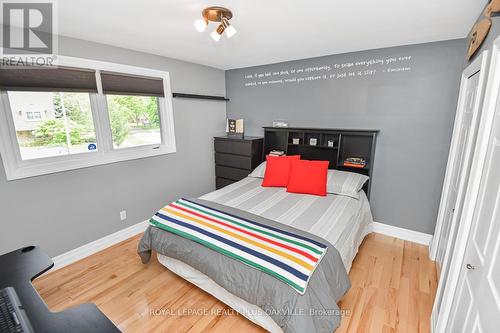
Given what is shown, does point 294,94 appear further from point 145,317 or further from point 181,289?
point 145,317

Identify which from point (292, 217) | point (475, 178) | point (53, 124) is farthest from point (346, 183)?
point (53, 124)

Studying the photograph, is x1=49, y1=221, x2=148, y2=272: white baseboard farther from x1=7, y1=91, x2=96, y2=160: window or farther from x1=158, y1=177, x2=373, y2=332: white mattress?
x1=7, y1=91, x2=96, y2=160: window

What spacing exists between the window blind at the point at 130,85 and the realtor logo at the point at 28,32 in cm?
49

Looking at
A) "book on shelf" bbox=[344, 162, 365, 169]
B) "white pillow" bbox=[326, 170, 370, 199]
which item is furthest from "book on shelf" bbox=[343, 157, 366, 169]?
"white pillow" bbox=[326, 170, 370, 199]

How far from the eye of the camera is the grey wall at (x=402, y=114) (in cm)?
239

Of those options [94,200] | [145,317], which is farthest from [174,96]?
[145,317]

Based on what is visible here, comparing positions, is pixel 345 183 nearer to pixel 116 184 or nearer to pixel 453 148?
pixel 453 148

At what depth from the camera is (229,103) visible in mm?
4020

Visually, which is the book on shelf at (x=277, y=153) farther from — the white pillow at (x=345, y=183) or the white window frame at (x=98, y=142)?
the white window frame at (x=98, y=142)

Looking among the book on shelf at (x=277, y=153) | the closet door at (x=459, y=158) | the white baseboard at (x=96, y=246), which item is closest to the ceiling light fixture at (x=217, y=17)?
the closet door at (x=459, y=158)

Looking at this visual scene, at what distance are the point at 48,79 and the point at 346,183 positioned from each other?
3.18 metres

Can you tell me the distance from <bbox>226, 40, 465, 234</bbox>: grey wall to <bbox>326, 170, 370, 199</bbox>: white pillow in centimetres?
37

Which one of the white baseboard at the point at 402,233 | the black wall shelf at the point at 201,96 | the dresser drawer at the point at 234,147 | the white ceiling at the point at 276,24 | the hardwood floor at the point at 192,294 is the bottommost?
the hardwood floor at the point at 192,294

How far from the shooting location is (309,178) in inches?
104
